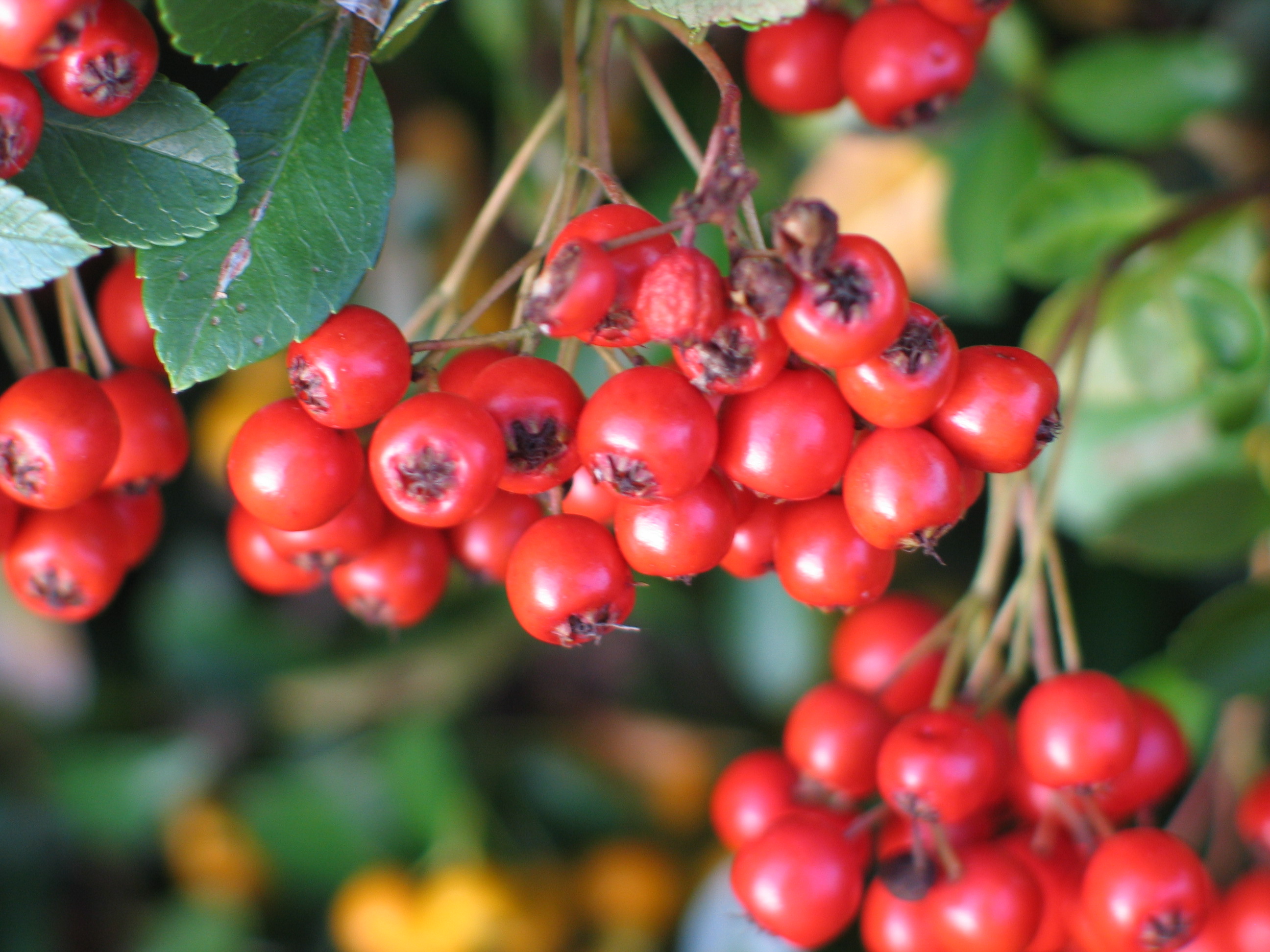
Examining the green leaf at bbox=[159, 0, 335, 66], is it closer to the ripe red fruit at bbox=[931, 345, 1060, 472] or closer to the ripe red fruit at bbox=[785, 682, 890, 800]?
the ripe red fruit at bbox=[931, 345, 1060, 472]

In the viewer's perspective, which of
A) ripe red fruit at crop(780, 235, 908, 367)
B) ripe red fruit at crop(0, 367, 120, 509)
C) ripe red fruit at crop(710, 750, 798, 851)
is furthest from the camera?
ripe red fruit at crop(710, 750, 798, 851)

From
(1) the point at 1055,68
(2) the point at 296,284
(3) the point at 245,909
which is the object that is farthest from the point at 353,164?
(3) the point at 245,909

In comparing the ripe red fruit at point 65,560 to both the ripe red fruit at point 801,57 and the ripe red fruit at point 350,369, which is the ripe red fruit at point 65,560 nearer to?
the ripe red fruit at point 350,369

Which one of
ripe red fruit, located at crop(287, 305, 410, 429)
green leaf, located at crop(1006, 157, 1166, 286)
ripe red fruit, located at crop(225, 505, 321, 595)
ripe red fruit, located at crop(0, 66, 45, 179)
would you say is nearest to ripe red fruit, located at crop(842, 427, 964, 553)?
ripe red fruit, located at crop(287, 305, 410, 429)

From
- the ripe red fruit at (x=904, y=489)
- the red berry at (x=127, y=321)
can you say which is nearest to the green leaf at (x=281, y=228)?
the red berry at (x=127, y=321)

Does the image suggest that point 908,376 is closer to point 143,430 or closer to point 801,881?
point 801,881

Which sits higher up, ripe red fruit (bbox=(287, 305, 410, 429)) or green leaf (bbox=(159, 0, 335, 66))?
green leaf (bbox=(159, 0, 335, 66))
